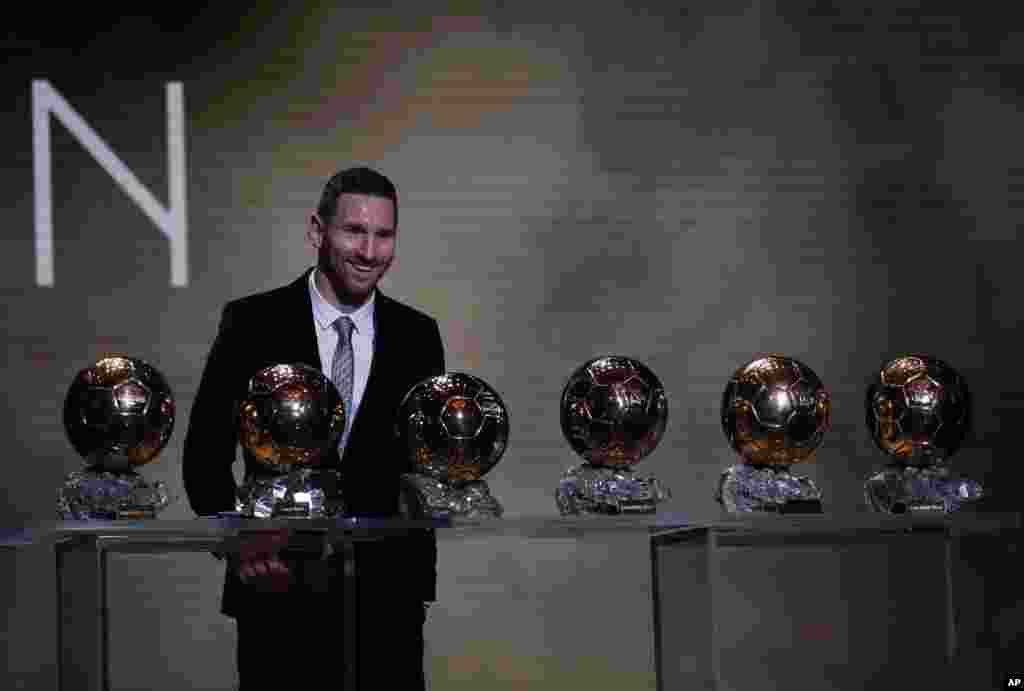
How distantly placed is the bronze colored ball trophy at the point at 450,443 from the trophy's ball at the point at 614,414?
190mm

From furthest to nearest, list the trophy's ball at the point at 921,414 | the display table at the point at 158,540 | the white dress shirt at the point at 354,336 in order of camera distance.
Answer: the white dress shirt at the point at 354,336 → the trophy's ball at the point at 921,414 → the display table at the point at 158,540

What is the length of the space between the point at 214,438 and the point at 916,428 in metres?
1.79

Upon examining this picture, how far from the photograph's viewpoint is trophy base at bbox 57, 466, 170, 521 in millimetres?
3512

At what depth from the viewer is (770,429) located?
12.0ft

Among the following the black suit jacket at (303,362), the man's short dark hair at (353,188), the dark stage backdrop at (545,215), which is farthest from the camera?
the dark stage backdrop at (545,215)

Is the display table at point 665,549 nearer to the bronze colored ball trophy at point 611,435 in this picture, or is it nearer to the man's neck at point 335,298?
the bronze colored ball trophy at point 611,435

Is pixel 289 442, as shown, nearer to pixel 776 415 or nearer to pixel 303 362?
pixel 303 362

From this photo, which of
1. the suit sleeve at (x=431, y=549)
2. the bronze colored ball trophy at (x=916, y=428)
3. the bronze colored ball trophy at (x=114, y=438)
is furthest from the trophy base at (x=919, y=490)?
the bronze colored ball trophy at (x=114, y=438)

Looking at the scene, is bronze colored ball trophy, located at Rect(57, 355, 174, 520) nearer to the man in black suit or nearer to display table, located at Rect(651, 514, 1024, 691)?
the man in black suit

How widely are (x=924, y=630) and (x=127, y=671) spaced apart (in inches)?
101

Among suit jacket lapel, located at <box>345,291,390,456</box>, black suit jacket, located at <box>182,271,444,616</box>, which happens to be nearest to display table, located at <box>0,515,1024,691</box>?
black suit jacket, located at <box>182,271,444,616</box>

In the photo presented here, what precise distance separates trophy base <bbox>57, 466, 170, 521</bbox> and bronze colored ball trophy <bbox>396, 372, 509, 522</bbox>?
554 mm

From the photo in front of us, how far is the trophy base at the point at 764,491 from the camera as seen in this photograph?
354 cm

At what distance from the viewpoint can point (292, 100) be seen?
214 inches
